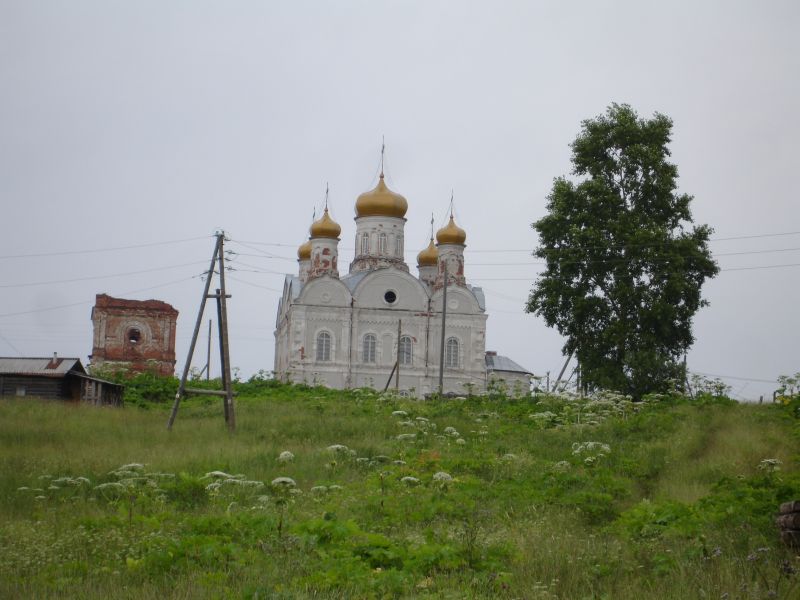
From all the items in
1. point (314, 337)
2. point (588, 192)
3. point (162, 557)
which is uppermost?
point (588, 192)

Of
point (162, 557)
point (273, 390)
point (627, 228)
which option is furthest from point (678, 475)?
point (273, 390)

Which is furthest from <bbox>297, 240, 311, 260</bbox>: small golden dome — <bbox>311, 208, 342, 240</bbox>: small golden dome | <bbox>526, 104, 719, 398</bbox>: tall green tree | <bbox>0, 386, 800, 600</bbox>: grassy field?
<bbox>0, 386, 800, 600</bbox>: grassy field

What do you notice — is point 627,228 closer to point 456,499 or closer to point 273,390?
point 273,390

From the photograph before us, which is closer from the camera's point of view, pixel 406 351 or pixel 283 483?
pixel 283 483

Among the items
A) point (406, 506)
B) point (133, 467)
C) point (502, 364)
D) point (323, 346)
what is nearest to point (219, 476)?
point (133, 467)

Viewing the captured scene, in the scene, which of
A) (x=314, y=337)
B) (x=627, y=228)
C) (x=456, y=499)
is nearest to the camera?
(x=456, y=499)

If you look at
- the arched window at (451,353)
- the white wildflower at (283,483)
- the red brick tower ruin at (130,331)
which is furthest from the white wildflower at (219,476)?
the red brick tower ruin at (130,331)

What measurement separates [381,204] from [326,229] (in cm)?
307

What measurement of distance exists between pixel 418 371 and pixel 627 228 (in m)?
19.6

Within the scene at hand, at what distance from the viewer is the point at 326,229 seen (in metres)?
50.9

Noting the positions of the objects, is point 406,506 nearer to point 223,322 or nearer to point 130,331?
point 223,322

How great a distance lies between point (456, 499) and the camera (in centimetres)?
1188

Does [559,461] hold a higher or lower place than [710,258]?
lower

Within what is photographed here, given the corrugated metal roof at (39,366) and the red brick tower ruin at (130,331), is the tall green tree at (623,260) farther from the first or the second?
the red brick tower ruin at (130,331)
